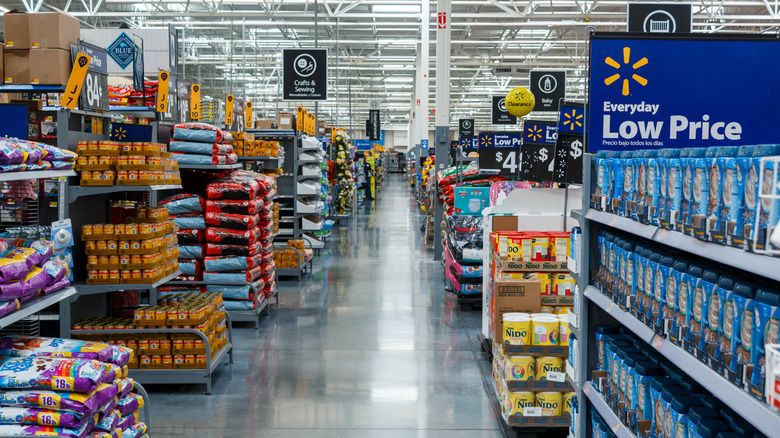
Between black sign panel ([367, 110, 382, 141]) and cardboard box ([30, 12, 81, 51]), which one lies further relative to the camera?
black sign panel ([367, 110, 382, 141])

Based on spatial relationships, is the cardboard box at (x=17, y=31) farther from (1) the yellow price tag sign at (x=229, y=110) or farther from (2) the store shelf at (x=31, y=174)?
(1) the yellow price tag sign at (x=229, y=110)

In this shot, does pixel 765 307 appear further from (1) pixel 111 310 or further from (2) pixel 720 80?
(1) pixel 111 310

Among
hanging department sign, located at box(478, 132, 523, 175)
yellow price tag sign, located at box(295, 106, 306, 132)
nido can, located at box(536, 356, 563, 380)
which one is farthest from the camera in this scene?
yellow price tag sign, located at box(295, 106, 306, 132)

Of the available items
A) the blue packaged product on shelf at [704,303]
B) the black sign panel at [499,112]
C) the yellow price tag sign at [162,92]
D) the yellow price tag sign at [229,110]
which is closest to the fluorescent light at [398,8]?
the black sign panel at [499,112]

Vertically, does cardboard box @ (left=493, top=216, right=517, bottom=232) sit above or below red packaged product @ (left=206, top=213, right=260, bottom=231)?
above

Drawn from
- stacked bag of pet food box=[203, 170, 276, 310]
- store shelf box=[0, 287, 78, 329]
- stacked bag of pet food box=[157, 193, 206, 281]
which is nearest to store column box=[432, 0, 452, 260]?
stacked bag of pet food box=[203, 170, 276, 310]

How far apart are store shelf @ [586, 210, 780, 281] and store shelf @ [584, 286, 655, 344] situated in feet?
1.14

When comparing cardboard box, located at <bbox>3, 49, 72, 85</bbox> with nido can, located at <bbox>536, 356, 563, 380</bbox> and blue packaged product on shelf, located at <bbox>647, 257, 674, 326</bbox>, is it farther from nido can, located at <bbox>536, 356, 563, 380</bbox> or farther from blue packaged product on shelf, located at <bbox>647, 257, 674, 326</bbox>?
blue packaged product on shelf, located at <bbox>647, 257, 674, 326</bbox>

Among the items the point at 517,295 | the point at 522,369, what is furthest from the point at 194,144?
the point at 522,369

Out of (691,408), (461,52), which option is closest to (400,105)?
(461,52)

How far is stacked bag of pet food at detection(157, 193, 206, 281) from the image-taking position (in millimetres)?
7625

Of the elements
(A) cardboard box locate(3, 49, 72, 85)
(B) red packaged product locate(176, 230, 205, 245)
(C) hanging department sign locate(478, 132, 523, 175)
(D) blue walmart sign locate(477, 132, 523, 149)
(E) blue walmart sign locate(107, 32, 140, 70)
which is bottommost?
(B) red packaged product locate(176, 230, 205, 245)

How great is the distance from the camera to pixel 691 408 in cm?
235

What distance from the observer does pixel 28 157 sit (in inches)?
137
